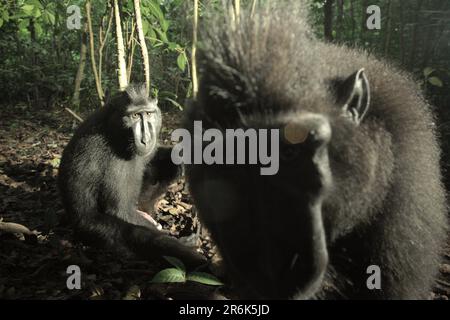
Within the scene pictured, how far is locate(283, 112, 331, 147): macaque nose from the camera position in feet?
6.79

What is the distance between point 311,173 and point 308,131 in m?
0.20

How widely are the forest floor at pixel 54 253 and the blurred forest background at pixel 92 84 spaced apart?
0.05 ft

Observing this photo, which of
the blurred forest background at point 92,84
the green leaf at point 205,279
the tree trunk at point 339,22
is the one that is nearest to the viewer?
the green leaf at point 205,279

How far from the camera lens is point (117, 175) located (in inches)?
217

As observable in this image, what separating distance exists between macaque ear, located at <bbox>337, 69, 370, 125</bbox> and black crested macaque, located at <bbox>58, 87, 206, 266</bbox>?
284cm

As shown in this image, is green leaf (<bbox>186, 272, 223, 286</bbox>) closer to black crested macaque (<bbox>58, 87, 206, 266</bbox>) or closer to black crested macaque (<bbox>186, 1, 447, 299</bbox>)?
black crested macaque (<bbox>186, 1, 447, 299</bbox>)

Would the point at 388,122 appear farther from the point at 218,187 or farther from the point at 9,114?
the point at 9,114

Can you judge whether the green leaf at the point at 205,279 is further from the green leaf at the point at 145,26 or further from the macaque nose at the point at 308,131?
the green leaf at the point at 145,26

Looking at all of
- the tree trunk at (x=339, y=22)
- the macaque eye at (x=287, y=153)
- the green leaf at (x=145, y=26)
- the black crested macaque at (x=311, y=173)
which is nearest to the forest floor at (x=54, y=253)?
the black crested macaque at (x=311, y=173)

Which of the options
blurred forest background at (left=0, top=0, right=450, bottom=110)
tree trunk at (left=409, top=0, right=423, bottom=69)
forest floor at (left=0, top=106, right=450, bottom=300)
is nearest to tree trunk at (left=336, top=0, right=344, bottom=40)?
blurred forest background at (left=0, top=0, right=450, bottom=110)

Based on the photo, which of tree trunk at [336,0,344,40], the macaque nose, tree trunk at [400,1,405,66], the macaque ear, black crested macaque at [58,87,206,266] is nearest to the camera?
the macaque nose

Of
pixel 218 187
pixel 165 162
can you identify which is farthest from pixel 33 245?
pixel 218 187

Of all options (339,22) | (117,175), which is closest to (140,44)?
(117,175)

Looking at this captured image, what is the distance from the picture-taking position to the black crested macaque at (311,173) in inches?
84.4
